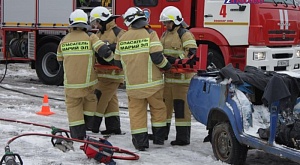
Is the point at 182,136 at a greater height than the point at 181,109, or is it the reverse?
the point at 181,109

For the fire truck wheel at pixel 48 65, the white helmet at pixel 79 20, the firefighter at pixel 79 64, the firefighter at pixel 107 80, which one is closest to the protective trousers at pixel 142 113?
the firefighter at pixel 79 64

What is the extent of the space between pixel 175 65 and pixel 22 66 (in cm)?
1169

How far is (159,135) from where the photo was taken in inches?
279

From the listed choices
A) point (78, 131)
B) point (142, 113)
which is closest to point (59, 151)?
point (78, 131)

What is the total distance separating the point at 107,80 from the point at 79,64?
31.6 inches

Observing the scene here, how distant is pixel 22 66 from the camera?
17.8 metres

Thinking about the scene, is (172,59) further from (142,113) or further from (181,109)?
(142,113)

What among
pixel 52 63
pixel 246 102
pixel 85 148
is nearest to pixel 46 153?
pixel 85 148

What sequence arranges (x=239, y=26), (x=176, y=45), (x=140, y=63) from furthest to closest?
(x=239, y=26) < (x=176, y=45) < (x=140, y=63)

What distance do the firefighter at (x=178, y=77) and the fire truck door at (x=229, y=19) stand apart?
11.6 feet

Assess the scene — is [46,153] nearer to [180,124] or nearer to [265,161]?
[180,124]

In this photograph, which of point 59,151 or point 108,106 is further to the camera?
point 108,106

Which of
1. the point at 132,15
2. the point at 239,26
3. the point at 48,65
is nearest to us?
the point at 132,15

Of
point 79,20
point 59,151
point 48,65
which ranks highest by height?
point 79,20
